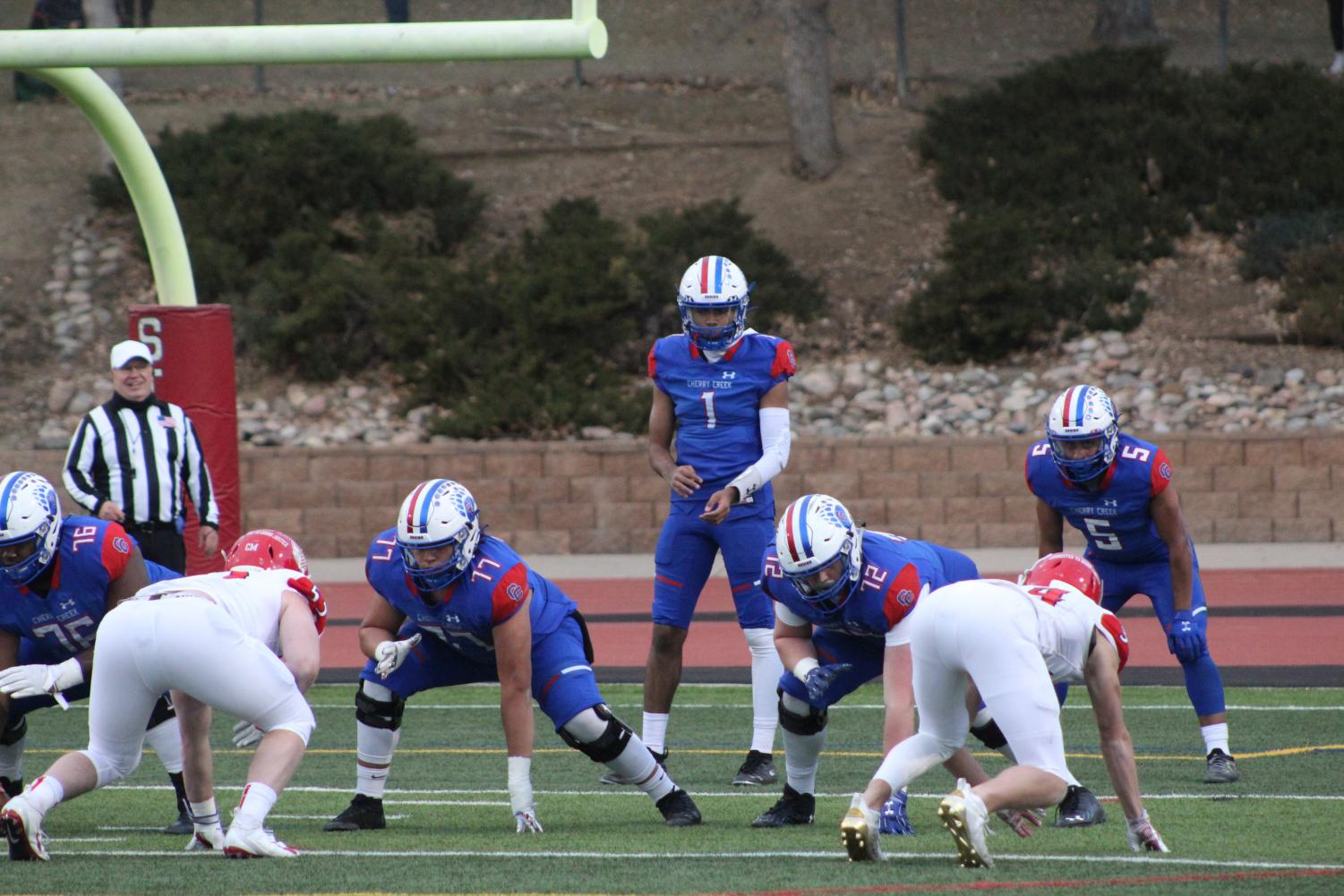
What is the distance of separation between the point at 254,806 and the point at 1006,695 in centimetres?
220

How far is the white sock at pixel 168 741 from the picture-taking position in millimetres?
6344

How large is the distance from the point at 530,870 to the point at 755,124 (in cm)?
2010

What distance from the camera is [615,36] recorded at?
22.2 m

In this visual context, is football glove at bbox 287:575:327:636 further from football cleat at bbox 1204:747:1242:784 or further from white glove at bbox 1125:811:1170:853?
football cleat at bbox 1204:747:1242:784

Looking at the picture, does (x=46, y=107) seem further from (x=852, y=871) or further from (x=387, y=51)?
(x=852, y=871)

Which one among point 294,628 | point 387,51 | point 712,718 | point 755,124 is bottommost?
point 712,718

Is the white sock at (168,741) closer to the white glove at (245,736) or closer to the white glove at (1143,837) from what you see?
the white glove at (245,736)

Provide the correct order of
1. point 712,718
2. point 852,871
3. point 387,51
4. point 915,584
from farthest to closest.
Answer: point 712,718
point 387,51
point 915,584
point 852,871

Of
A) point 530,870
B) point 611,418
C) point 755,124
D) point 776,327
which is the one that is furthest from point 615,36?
point 530,870

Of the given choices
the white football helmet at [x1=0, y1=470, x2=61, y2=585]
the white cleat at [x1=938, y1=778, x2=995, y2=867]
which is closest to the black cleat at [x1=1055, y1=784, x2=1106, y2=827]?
the white cleat at [x1=938, y1=778, x2=995, y2=867]

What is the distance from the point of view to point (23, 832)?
539 cm

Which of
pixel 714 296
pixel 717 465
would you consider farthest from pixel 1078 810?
pixel 714 296

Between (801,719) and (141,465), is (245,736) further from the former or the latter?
(801,719)

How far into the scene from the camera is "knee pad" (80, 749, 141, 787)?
18.2ft
